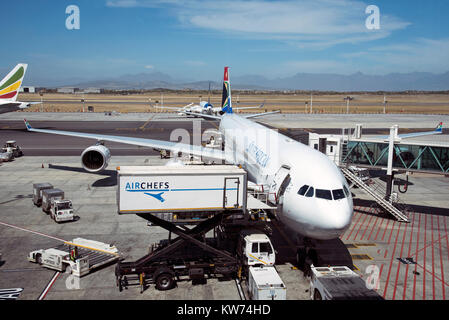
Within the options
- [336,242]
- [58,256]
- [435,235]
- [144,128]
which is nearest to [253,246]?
[336,242]

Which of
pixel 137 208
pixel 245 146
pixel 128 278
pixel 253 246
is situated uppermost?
pixel 245 146

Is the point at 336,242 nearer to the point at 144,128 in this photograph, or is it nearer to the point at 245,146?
the point at 245,146

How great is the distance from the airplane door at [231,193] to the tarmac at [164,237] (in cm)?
349

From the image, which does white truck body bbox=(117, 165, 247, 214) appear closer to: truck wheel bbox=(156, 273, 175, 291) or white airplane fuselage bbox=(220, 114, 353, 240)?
white airplane fuselage bbox=(220, 114, 353, 240)

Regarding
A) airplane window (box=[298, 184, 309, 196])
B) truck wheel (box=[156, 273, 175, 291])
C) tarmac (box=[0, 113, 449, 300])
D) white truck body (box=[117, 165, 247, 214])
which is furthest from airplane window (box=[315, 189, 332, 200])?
truck wheel (box=[156, 273, 175, 291])

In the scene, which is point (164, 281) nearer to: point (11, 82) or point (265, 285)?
point (265, 285)

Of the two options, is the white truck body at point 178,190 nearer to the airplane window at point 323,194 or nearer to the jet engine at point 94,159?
the airplane window at point 323,194

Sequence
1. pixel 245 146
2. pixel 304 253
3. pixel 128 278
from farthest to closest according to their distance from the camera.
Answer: pixel 245 146 → pixel 304 253 → pixel 128 278

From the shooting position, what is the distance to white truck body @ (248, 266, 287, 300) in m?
12.9

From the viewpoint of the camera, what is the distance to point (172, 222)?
55.5ft

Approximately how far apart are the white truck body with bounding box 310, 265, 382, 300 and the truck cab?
15.3 metres

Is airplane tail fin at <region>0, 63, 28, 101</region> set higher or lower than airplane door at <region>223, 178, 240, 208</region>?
higher

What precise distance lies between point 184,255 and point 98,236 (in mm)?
5535
